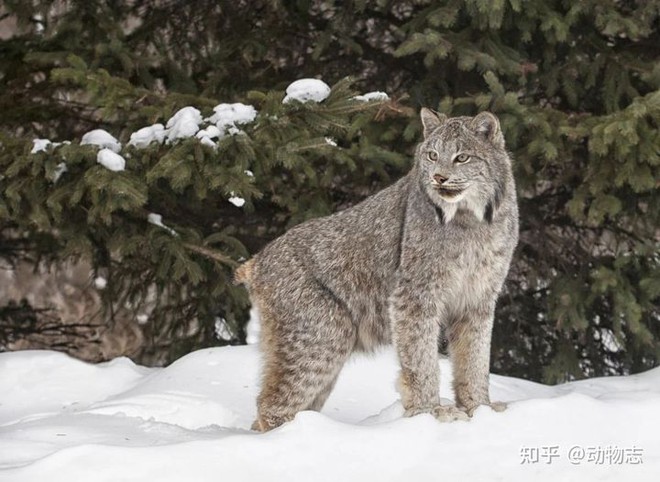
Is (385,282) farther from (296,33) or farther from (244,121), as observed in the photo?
(296,33)

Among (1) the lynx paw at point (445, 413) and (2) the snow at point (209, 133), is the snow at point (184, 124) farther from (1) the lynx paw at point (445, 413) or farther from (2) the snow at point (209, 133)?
(1) the lynx paw at point (445, 413)

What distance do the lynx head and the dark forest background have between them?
141 centimetres

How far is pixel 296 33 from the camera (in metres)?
8.21

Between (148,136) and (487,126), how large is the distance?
2.37 metres

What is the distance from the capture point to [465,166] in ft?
16.8

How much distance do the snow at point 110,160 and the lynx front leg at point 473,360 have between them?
2381 mm

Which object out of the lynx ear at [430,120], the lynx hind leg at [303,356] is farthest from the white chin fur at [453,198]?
the lynx hind leg at [303,356]

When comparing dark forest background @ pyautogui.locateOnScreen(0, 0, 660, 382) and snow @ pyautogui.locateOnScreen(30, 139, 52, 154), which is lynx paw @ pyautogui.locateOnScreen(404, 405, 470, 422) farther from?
snow @ pyautogui.locateOnScreen(30, 139, 52, 154)

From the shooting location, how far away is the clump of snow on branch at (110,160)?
650cm

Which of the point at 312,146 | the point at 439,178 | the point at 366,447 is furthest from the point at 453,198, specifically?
the point at 312,146

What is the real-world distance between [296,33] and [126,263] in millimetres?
2144

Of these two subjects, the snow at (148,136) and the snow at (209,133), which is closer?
the snow at (209,133)

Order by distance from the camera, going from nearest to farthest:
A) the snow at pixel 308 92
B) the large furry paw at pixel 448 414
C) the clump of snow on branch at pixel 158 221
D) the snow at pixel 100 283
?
1. the large furry paw at pixel 448 414
2. the snow at pixel 308 92
3. the clump of snow on branch at pixel 158 221
4. the snow at pixel 100 283

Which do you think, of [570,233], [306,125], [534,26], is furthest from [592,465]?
[570,233]
